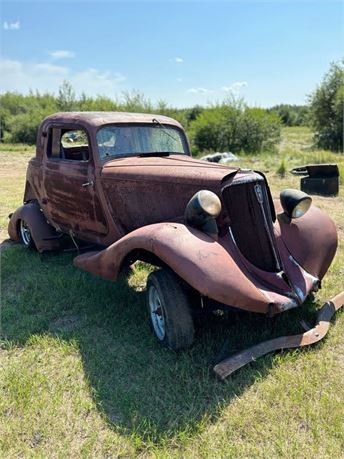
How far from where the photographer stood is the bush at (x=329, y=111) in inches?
826

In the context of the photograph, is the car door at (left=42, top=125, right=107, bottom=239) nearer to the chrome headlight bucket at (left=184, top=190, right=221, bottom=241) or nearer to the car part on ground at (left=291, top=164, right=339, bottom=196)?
the chrome headlight bucket at (left=184, top=190, right=221, bottom=241)

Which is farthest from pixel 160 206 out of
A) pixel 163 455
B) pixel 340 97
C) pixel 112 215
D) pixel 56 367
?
pixel 340 97

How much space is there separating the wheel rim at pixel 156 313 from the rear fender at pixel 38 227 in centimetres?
227

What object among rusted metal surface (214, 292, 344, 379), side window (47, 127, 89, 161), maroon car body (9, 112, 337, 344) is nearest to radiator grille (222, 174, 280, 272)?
maroon car body (9, 112, 337, 344)

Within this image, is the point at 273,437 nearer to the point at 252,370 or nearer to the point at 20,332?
the point at 252,370

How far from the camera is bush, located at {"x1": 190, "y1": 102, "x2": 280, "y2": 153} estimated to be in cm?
2106

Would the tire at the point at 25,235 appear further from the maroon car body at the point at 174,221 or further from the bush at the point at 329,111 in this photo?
the bush at the point at 329,111

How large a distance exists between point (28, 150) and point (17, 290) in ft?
63.8

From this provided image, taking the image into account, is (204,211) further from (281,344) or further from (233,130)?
(233,130)

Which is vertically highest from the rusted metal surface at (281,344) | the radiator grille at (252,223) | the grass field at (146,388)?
the radiator grille at (252,223)

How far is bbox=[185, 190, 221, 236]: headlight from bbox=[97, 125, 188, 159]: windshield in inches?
59.0

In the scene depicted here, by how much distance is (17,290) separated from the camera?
4.34 meters

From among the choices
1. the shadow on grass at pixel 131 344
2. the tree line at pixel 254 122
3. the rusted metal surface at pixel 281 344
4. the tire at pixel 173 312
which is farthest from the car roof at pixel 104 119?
the tree line at pixel 254 122

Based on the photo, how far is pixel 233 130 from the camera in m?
21.2
